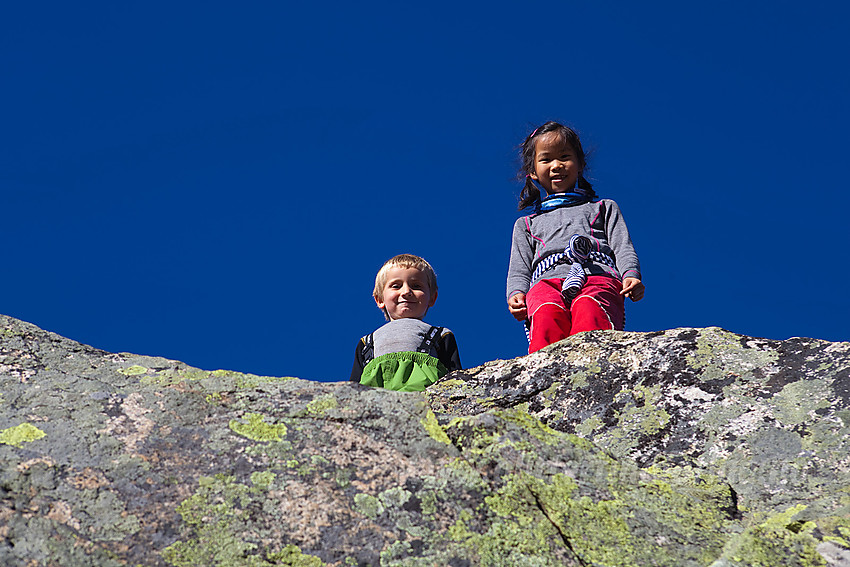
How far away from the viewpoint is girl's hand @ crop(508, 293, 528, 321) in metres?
7.03

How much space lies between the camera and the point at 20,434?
2.91 m

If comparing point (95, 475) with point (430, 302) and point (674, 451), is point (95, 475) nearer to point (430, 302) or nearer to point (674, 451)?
point (674, 451)

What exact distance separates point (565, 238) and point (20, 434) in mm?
5232

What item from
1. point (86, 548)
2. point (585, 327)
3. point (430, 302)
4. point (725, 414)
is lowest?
point (86, 548)

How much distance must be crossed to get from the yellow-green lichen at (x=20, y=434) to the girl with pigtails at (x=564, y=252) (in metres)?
3.97

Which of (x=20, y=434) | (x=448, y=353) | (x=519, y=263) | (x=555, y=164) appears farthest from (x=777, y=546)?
(x=555, y=164)

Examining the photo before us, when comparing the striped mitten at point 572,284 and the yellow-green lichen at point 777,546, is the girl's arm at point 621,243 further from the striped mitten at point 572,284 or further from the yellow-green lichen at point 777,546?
the yellow-green lichen at point 777,546

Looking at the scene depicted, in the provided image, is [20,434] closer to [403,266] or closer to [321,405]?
[321,405]

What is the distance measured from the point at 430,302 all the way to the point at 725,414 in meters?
3.63

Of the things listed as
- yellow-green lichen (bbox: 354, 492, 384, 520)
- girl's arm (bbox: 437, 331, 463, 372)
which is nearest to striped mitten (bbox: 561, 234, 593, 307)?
girl's arm (bbox: 437, 331, 463, 372)

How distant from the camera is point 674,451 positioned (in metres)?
3.54

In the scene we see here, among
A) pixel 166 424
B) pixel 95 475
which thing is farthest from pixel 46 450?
pixel 166 424

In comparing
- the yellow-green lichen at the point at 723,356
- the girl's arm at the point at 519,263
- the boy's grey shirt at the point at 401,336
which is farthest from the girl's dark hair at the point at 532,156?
the yellow-green lichen at the point at 723,356

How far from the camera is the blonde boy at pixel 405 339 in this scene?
5.93 meters
